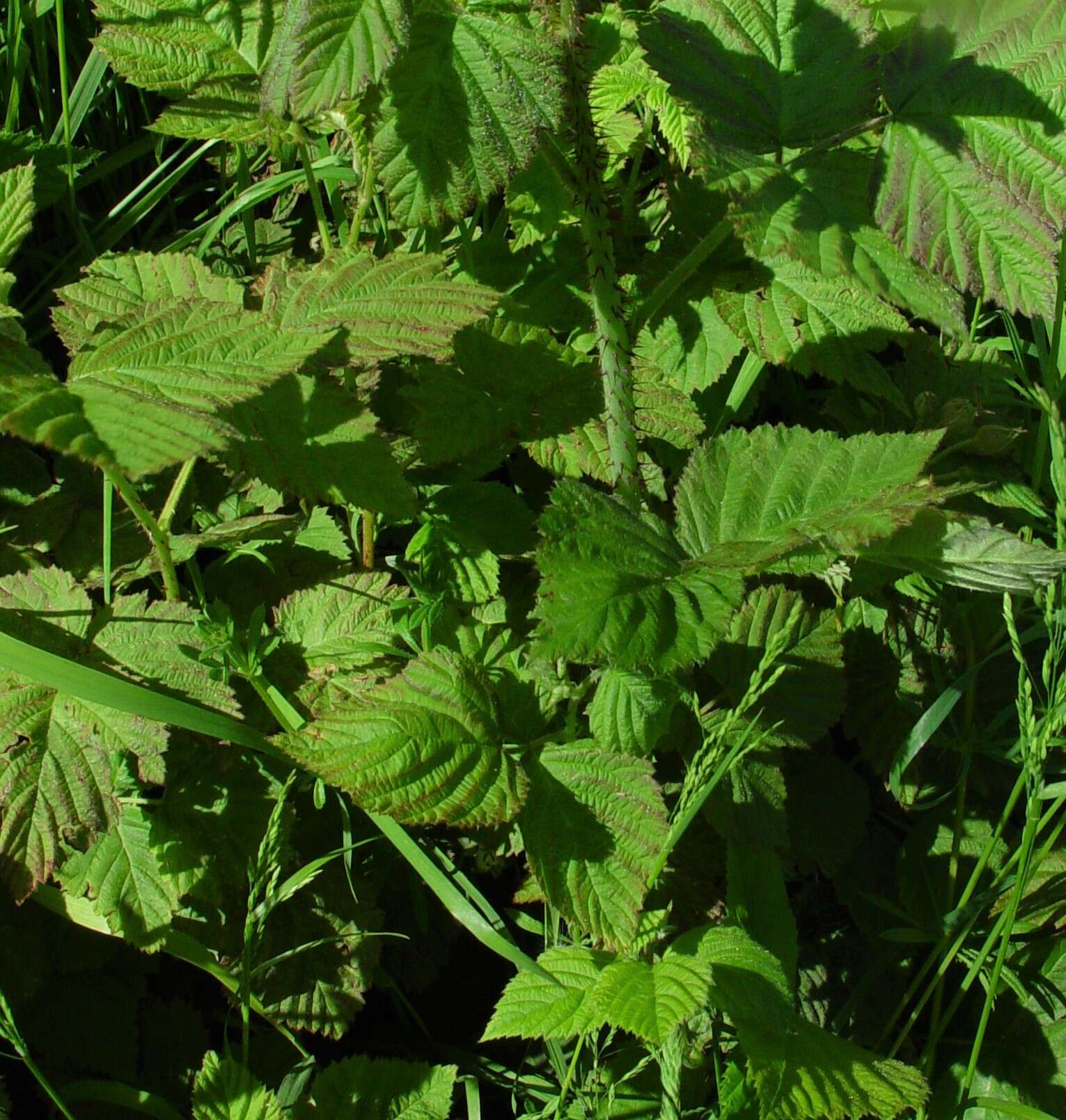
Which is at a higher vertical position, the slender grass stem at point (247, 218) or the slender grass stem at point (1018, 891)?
the slender grass stem at point (247, 218)

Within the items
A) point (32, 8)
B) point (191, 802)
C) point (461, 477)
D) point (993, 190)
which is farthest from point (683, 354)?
point (32, 8)

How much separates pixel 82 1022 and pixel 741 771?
1.00m

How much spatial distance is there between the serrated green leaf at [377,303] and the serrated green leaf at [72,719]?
42cm

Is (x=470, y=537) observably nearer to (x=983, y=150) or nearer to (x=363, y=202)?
(x=363, y=202)

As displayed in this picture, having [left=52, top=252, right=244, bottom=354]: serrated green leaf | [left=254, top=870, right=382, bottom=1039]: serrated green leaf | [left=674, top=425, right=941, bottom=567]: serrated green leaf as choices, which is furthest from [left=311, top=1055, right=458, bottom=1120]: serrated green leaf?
[left=52, top=252, right=244, bottom=354]: serrated green leaf

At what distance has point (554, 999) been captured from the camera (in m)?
1.39

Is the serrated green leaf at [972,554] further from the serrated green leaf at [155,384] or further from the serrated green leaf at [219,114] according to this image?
the serrated green leaf at [219,114]

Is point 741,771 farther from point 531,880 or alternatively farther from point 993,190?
point 993,190

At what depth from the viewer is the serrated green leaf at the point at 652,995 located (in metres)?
1.27

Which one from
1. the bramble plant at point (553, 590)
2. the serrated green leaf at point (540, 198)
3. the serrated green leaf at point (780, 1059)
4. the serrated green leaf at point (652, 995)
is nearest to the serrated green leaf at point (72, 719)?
the bramble plant at point (553, 590)

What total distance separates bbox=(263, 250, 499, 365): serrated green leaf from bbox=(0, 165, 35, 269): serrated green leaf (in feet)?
1.27

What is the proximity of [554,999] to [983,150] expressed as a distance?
111 centimetres

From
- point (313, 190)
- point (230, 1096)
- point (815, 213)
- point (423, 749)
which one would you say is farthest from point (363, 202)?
point (230, 1096)

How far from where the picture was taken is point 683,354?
1.87m
